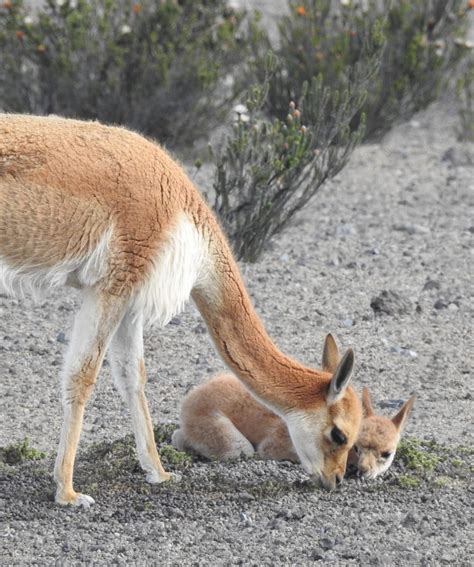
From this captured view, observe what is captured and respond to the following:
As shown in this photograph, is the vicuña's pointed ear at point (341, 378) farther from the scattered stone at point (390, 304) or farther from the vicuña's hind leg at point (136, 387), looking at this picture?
the scattered stone at point (390, 304)

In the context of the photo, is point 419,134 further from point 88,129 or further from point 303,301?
point 88,129

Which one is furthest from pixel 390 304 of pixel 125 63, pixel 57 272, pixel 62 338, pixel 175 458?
pixel 125 63

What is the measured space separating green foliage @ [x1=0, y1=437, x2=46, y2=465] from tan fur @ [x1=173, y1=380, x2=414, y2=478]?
782 mm

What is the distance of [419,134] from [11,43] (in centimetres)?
539

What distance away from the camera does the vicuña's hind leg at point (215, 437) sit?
6.57 m

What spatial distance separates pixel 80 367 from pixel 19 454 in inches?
35.5

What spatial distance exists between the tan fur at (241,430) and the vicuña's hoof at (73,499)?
2.89 feet

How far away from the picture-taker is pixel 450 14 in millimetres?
14219

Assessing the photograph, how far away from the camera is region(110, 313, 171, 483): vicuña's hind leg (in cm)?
630

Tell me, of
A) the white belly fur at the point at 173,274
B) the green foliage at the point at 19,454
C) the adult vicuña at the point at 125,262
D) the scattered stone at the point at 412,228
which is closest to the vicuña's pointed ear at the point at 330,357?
the adult vicuña at the point at 125,262

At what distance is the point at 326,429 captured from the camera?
595 centimetres

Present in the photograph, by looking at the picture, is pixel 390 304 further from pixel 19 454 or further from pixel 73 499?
pixel 73 499

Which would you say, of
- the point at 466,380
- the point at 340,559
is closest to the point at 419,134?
the point at 466,380

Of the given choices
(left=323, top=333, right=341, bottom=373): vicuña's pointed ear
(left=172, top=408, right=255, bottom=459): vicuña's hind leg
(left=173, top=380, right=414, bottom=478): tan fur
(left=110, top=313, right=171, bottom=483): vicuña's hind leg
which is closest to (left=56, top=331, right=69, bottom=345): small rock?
(left=173, top=380, right=414, bottom=478): tan fur
